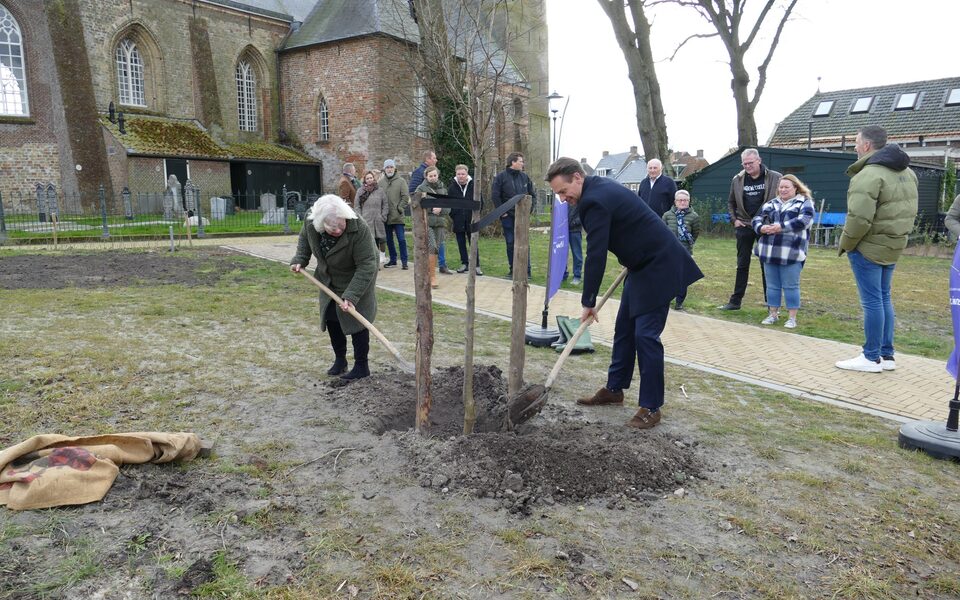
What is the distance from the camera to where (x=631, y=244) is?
4402 mm

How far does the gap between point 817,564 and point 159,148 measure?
29426 millimetres

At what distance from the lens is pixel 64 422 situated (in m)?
4.36

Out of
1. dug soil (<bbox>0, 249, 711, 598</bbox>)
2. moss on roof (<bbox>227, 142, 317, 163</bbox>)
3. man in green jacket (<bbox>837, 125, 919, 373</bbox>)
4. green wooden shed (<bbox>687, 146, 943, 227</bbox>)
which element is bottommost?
dug soil (<bbox>0, 249, 711, 598</bbox>)

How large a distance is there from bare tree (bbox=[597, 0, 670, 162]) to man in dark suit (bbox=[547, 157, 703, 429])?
48.4 feet

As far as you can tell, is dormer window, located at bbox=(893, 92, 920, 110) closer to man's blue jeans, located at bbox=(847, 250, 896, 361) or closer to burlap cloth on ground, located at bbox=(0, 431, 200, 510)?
man's blue jeans, located at bbox=(847, 250, 896, 361)

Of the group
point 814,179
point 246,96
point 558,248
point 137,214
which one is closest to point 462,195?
point 558,248

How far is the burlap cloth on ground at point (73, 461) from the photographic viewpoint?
3.20 meters

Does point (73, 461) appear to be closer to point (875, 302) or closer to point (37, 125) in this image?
point (875, 302)

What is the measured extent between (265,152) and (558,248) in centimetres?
2849

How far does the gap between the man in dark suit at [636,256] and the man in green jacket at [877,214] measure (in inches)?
82.5

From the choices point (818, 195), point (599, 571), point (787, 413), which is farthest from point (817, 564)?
point (818, 195)

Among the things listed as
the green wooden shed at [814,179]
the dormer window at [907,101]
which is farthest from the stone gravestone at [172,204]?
the dormer window at [907,101]

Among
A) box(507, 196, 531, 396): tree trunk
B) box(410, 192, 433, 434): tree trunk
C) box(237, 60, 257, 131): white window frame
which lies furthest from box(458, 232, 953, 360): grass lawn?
box(237, 60, 257, 131): white window frame

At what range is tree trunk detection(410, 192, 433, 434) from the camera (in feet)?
12.7
